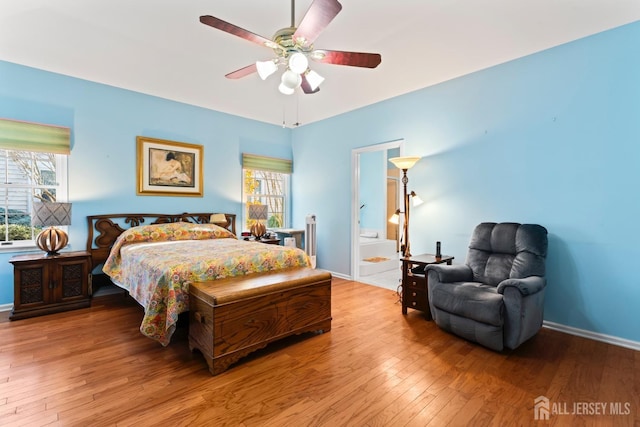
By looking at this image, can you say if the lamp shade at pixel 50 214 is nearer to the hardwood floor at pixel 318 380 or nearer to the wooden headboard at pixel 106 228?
the wooden headboard at pixel 106 228

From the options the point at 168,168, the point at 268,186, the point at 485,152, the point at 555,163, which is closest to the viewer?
the point at 555,163

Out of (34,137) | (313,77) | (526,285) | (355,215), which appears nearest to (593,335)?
(526,285)

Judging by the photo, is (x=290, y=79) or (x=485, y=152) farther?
(x=485, y=152)

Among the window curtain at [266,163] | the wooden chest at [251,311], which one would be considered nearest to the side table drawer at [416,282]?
the wooden chest at [251,311]

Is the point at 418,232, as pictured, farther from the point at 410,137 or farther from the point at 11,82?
the point at 11,82

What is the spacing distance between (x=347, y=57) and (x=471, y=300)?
7.35 ft

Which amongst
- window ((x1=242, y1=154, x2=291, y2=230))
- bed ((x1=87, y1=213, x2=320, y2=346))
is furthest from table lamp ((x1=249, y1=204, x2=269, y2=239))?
bed ((x1=87, y1=213, x2=320, y2=346))

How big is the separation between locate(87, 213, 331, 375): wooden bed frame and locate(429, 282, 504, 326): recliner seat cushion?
1.07 meters

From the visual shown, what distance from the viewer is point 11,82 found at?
3389 millimetres

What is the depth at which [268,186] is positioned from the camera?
5875 mm

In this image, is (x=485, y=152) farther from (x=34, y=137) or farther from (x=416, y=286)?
(x=34, y=137)

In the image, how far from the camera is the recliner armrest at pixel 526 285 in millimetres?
2365

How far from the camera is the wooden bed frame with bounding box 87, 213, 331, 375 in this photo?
219cm

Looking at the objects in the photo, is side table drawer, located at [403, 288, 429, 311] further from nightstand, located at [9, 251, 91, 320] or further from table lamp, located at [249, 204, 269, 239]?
nightstand, located at [9, 251, 91, 320]
